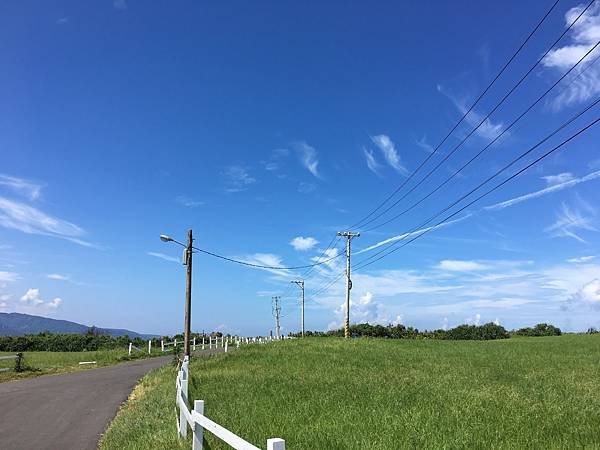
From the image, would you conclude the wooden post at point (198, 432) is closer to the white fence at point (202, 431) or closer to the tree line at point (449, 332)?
the white fence at point (202, 431)

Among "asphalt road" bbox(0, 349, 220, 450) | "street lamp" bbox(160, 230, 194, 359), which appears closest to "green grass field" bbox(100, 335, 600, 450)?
"asphalt road" bbox(0, 349, 220, 450)

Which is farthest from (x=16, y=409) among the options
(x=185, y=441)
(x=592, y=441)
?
(x=592, y=441)

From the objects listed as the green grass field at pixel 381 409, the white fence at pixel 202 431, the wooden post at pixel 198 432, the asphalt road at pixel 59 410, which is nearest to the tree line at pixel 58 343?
the asphalt road at pixel 59 410

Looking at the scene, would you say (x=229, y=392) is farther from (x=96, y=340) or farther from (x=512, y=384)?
(x=96, y=340)

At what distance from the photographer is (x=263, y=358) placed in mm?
36156

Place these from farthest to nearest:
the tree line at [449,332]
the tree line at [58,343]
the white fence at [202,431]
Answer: the tree line at [449,332] → the tree line at [58,343] → the white fence at [202,431]

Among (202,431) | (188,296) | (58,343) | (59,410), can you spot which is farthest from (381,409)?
(58,343)

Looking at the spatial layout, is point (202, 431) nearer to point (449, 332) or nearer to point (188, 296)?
point (188, 296)

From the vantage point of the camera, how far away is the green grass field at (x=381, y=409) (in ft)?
35.4

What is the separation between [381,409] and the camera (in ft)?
46.1

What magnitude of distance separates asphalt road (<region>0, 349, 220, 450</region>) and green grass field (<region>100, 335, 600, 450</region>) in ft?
2.42

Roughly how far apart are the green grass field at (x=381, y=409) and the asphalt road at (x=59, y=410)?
2.42 ft

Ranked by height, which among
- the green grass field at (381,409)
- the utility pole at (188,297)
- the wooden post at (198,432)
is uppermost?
the utility pole at (188,297)

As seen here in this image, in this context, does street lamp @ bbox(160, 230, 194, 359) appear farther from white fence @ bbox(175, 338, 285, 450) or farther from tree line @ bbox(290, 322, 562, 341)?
tree line @ bbox(290, 322, 562, 341)
